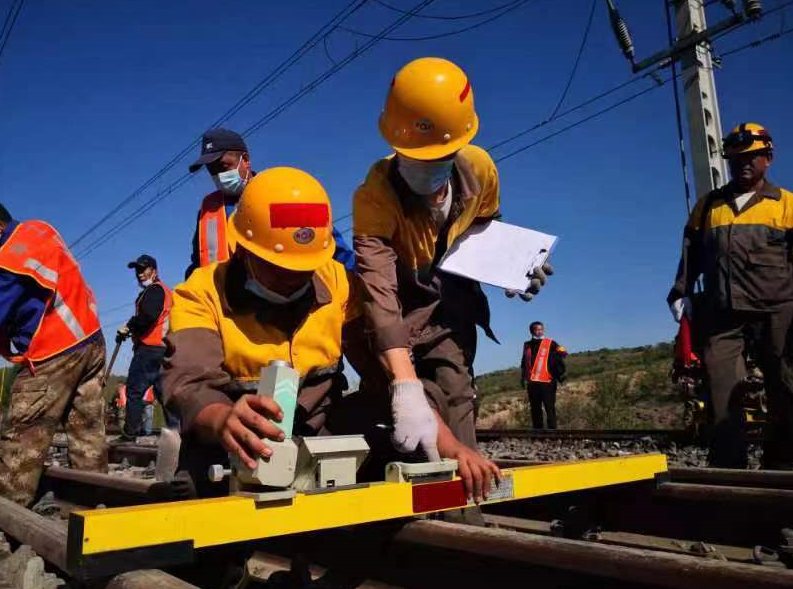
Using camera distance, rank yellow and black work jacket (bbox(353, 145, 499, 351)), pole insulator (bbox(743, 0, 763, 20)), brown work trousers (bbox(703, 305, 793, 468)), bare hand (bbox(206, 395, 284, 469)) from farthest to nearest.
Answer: pole insulator (bbox(743, 0, 763, 20)) < brown work trousers (bbox(703, 305, 793, 468)) < yellow and black work jacket (bbox(353, 145, 499, 351)) < bare hand (bbox(206, 395, 284, 469))

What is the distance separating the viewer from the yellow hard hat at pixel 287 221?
102 inches

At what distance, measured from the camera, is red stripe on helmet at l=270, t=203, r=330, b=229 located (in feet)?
8.50

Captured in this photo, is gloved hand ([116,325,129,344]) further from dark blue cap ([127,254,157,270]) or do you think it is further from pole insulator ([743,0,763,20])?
pole insulator ([743,0,763,20])

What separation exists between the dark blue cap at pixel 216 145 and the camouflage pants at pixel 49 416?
1.64 metres

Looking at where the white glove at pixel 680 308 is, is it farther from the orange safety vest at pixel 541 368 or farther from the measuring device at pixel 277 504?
the orange safety vest at pixel 541 368

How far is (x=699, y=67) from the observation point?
1305cm

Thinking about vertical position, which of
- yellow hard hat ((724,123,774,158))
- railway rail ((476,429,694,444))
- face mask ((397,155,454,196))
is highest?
yellow hard hat ((724,123,774,158))

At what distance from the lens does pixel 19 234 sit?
4453mm

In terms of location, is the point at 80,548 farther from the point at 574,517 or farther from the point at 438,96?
the point at 574,517

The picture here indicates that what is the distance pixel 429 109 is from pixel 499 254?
0.88 metres

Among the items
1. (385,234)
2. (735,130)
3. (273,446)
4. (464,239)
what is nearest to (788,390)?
(735,130)

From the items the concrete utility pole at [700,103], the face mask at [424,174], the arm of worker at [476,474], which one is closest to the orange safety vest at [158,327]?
the face mask at [424,174]

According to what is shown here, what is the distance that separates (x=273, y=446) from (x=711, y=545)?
2.11 metres

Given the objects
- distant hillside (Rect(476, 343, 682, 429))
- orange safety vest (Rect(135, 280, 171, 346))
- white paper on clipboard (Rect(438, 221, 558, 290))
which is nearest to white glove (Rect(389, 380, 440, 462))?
white paper on clipboard (Rect(438, 221, 558, 290))
